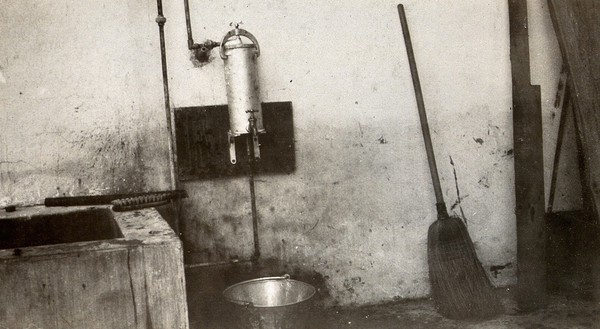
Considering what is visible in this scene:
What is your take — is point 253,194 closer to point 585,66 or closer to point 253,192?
point 253,192

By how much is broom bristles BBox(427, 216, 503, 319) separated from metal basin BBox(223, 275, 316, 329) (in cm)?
87

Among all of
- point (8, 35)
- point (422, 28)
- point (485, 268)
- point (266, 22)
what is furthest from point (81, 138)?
point (485, 268)

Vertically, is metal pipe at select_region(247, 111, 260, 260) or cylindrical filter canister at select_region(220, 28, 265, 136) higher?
cylindrical filter canister at select_region(220, 28, 265, 136)

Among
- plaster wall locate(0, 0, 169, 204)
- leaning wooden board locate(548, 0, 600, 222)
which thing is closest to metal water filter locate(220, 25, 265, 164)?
plaster wall locate(0, 0, 169, 204)

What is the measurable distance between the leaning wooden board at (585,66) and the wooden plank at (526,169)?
0.22m

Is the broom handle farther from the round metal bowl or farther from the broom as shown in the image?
the round metal bowl

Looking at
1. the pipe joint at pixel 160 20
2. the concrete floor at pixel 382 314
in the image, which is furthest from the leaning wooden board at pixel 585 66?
the pipe joint at pixel 160 20

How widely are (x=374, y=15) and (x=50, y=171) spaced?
2151 millimetres

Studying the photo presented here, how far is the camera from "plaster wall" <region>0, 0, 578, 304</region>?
3320mm

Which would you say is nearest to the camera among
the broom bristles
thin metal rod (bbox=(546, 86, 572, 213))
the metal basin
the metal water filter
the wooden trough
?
the wooden trough

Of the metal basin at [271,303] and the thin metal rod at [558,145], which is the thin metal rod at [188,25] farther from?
the thin metal rod at [558,145]

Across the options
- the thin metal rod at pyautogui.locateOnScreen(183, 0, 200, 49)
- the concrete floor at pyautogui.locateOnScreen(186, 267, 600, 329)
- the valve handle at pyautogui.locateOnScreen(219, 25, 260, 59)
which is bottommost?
the concrete floor at pyautogui.locateOnScreen(186, 267, 600, 329)

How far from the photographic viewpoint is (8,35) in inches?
128

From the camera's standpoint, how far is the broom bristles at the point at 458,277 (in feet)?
11.2
